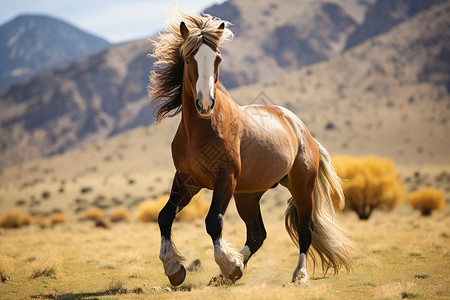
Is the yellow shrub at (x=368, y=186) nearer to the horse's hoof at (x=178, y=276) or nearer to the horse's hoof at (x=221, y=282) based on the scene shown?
the horse's hoof at (x=221, y=282)

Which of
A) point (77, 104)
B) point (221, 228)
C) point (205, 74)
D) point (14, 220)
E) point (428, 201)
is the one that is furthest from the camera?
point (77, 104)

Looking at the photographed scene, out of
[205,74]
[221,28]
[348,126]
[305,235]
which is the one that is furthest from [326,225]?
[348,126]

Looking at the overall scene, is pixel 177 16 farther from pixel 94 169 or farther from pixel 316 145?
pixel 94 169

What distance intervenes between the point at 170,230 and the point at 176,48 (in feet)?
7.97

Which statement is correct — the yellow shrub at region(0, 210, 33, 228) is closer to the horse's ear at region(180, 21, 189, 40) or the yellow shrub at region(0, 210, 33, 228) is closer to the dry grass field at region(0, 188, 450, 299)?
the dry grass field at region(0, 188, 450, 299)

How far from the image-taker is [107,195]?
150ft

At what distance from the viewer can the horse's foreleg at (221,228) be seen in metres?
5.14

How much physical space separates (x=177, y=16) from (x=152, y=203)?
23575 millimetres

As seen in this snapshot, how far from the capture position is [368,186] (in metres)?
24.8

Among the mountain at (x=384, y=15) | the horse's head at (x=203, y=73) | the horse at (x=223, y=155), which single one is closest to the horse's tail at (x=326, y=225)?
the horse at (x=223, y=155)

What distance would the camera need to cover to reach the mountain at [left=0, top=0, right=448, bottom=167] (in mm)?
135250

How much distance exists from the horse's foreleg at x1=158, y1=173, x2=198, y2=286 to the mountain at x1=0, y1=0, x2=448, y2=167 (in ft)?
379

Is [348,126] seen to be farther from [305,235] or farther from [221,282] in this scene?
[221,282]

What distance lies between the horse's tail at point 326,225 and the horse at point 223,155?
2 cm
